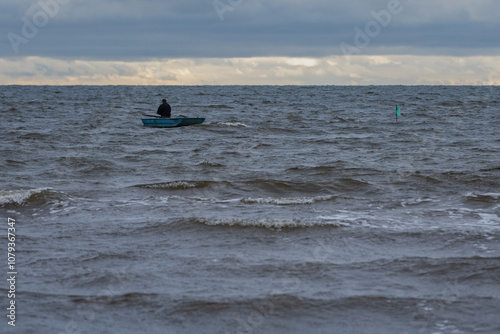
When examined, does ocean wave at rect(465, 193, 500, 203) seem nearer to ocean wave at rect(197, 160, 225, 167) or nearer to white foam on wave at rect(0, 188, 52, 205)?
ocean wave at rect(197, 160, 225, 167)

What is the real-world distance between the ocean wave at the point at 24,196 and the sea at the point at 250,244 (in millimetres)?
42

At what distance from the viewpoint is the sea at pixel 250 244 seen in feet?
23.0

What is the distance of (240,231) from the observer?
10.9 meters

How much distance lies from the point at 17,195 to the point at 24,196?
15cm

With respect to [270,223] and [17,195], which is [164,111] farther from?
[270,223]

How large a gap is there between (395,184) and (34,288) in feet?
34.1

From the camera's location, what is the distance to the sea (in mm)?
7016

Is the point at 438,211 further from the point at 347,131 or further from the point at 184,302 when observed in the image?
the point at 347,131

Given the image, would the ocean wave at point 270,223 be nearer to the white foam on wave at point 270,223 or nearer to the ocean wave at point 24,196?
the white foam on wave at point 270,223

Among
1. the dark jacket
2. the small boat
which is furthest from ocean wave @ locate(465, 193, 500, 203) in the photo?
the dark jacket

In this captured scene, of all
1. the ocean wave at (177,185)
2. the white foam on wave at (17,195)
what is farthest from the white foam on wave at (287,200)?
the white foam on wave at (17,195)

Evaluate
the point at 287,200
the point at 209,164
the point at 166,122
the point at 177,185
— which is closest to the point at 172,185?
the point at 177,185

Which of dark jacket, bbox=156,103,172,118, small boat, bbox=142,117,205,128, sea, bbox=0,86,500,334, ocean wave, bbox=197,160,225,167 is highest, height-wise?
dark jacket, bbox=156,103,172,118

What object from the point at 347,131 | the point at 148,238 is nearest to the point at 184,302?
the point at 148,238
